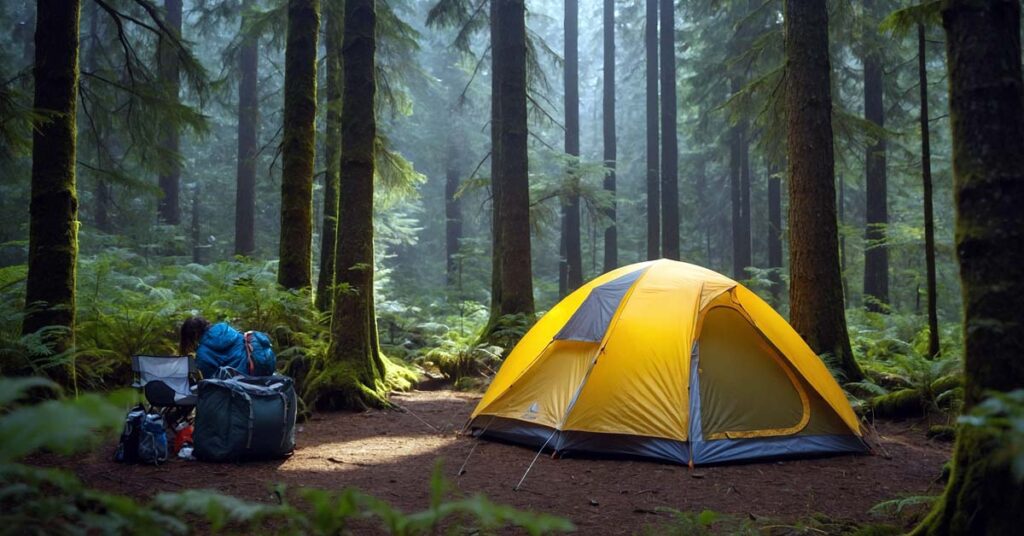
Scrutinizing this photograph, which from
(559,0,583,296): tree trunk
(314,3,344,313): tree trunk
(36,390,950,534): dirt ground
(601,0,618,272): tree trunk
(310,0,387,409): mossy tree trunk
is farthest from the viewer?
(601,0,618,272): tree trunk

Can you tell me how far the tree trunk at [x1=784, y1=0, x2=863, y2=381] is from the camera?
8.66 m

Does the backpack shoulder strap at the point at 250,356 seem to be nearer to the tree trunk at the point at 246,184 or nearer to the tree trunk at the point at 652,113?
the tree trunk at the point at 246,184

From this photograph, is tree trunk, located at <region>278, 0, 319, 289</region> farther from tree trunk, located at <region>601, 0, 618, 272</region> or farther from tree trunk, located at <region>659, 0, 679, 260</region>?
tree trunk, located at <region>601, 0, 618, 272</region>

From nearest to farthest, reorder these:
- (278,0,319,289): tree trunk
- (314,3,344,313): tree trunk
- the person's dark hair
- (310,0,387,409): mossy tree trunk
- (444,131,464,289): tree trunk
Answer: the person's dark hair → (310,0,387,409): mossy tree trunk → (278,0,319,289): tree trunk → (314,3,344,313): tree trunk → (444,131,464,289): tree trunk

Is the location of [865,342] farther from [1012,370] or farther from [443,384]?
[1012,370]

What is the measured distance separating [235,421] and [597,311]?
361 centimetres

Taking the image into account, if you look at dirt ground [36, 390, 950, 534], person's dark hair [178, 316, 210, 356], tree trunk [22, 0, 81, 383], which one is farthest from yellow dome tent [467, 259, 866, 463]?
tree trunk [22, 0, 81, 383]

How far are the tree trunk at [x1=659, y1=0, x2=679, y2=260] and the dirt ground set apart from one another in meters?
12.9

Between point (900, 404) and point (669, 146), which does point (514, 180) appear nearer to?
point (900, 404)

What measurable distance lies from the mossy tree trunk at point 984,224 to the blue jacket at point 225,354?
215 inches

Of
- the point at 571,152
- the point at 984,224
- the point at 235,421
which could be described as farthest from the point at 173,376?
the point at 571,152

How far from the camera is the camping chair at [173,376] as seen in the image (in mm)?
6057

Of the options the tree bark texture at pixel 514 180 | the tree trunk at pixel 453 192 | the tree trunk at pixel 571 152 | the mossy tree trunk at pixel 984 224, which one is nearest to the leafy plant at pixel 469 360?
the tree bark texture at pixel 514 180

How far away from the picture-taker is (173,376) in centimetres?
632
